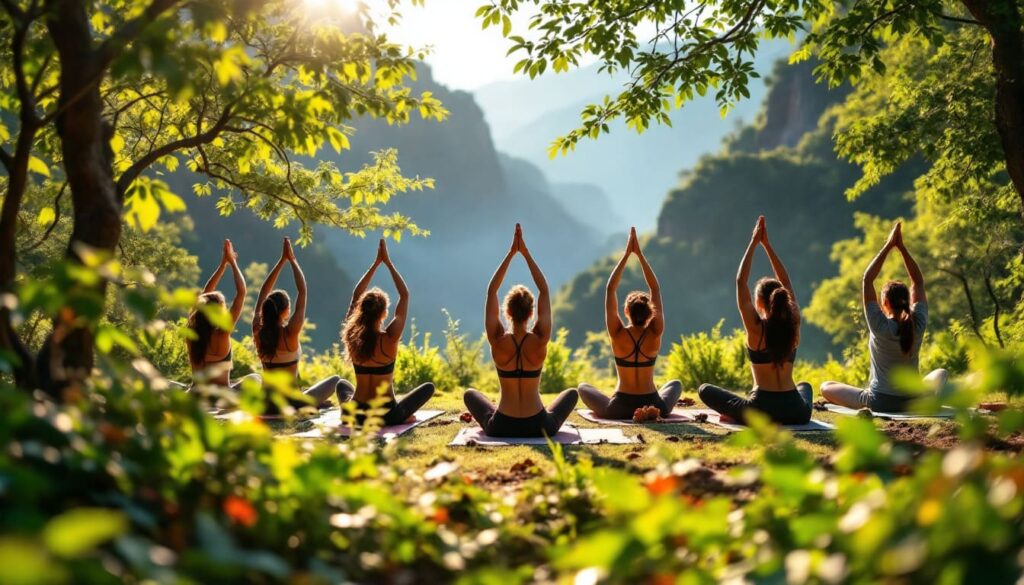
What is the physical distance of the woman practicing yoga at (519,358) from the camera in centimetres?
655

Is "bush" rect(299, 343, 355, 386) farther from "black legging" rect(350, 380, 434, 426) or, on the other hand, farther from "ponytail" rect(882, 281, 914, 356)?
"ponytail" rect(882, 281, 914, 356)

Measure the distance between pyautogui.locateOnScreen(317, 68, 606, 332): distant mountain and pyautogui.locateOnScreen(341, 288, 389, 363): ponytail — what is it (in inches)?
4195

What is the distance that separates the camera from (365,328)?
23.8 feet

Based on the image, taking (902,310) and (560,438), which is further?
(902,310)

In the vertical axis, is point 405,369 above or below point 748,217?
below

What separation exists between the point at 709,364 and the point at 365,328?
6.73 meters

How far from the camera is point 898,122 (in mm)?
8344

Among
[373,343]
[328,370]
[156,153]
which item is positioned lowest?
[328,370]

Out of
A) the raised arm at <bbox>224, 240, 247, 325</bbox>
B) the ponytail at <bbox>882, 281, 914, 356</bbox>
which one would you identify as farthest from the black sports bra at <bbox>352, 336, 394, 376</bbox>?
the ponytail at <bbox>882, 281, 914, 356</bbox>

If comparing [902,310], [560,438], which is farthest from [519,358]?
[902,310]

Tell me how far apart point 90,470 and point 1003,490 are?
2399 mm

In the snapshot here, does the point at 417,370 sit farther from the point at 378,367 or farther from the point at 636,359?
the point at 636,359

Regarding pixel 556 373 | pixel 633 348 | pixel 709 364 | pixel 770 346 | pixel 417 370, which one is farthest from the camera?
pixel 556 373

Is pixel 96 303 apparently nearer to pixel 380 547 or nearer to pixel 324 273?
pixel 380 547
